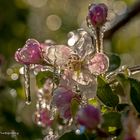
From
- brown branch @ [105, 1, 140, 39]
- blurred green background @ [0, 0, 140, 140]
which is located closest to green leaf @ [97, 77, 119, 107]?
blurred green background @ [0, 0, 140, 140]

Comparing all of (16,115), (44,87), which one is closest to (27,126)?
(16,115)

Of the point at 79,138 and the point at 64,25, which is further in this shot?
the point at 64,25

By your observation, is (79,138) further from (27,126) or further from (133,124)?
(27,126)

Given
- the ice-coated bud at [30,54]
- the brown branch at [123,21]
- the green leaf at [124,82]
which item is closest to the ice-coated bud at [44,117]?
the ice-coated bud at [30,54]

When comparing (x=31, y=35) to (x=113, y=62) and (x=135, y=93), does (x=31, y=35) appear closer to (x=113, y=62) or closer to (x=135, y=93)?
(x=113, y=62)

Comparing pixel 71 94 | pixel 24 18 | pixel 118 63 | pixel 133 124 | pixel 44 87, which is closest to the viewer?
pixel 133 124

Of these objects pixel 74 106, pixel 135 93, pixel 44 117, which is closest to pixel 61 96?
pixel 74 106

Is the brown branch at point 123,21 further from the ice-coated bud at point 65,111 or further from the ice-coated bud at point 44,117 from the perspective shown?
the ice-coated bud at point 65,111
